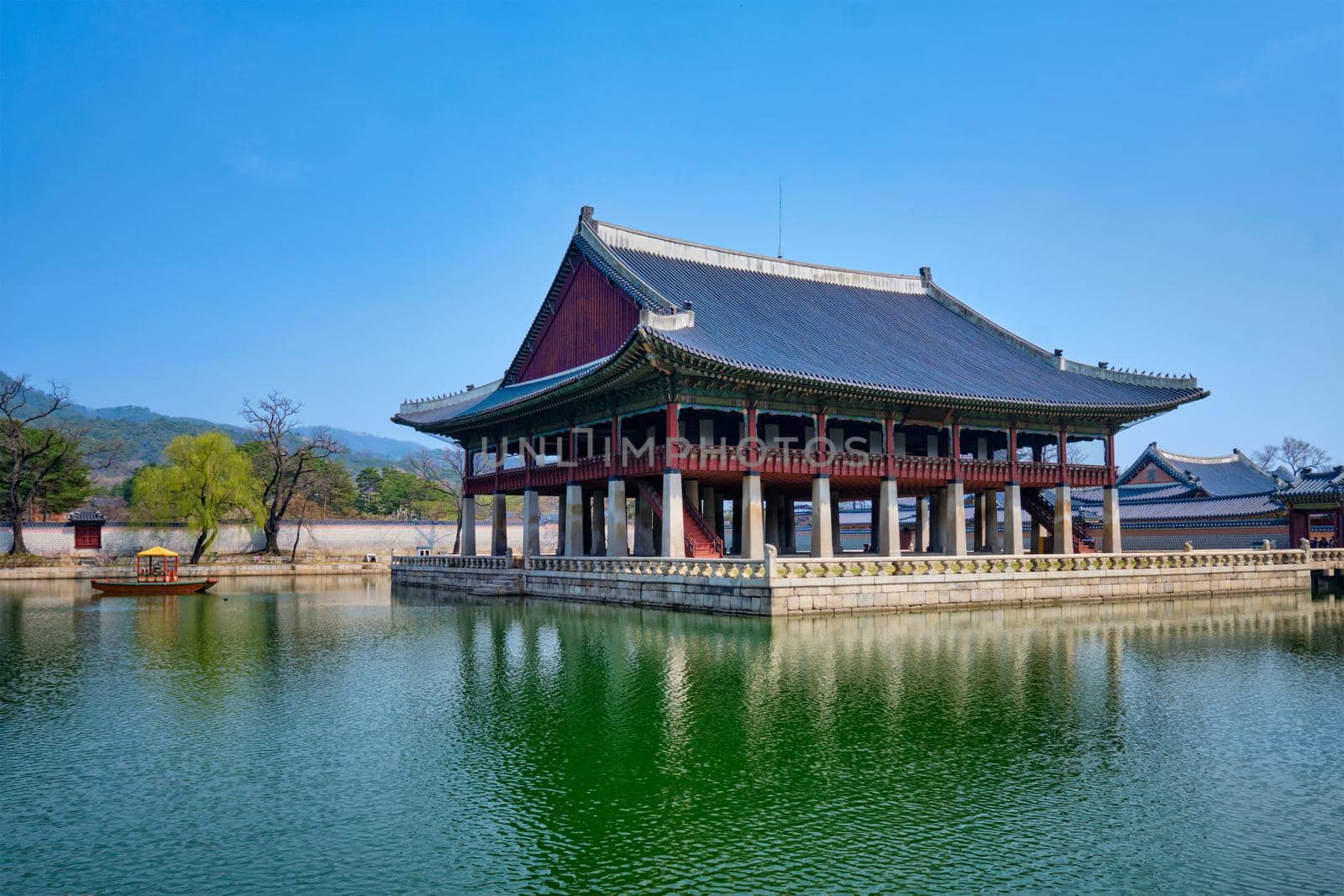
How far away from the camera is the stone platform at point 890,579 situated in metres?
29.0

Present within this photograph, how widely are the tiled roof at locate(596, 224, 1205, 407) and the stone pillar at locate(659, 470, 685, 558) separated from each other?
15.6 ft

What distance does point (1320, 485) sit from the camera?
157 feet

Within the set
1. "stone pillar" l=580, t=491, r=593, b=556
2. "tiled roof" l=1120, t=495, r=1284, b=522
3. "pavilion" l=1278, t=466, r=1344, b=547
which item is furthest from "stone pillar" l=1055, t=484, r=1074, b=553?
"stone pillar" l=580, t=491, r=593, b=556

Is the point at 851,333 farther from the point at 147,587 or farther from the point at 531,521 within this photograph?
the point at 147,587

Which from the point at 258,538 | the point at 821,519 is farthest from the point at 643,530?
the point at 258,538

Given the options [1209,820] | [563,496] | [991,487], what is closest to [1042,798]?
[1209,820]

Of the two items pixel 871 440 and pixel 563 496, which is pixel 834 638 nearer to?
pixel 871 440

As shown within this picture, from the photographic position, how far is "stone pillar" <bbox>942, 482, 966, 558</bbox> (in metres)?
41.5

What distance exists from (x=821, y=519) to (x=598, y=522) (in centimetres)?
1543

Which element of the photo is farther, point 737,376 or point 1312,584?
point 1312,584

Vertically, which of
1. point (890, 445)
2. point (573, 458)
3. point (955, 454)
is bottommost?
point (955, 454)

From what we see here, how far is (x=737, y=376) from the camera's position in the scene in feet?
113

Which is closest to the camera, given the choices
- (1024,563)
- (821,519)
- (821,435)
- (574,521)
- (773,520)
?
(1024,563)

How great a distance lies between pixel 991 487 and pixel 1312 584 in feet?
49.4
